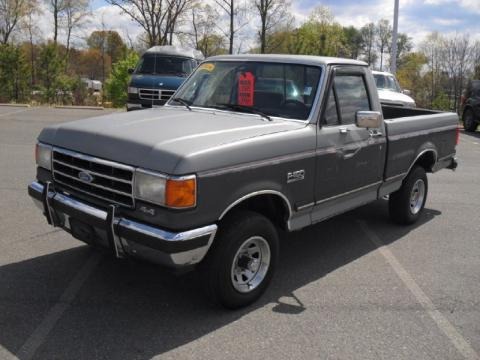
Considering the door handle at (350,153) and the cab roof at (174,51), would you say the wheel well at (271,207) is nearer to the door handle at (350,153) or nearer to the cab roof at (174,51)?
the door handle at (350,153)

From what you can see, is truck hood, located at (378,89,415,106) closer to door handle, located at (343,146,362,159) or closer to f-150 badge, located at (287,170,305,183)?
door handle, located at (343,146,362,159)

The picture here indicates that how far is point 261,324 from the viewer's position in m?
3.79

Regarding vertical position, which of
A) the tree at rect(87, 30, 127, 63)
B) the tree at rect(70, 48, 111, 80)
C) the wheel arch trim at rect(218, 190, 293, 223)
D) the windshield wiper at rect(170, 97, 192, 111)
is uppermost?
the tree at rect(87, 30, 127, 63)

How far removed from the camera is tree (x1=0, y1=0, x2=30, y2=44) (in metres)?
43.4

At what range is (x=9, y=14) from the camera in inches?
1719

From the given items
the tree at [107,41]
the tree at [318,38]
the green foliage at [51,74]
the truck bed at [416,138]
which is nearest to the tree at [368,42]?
the tree at [318,38]

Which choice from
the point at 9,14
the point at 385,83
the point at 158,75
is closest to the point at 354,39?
the point at 9,14

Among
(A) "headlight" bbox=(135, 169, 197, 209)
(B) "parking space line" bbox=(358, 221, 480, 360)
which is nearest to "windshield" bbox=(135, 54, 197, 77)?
(B) "parking space line" bbox=(358, 221, 480, 360)

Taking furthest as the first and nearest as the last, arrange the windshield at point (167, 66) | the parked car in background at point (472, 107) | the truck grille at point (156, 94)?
the parked car in background at point (472, 107) < the windshield at point (167, 66) < the truck grille at point (156, 94)

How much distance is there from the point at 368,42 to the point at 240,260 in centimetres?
7408

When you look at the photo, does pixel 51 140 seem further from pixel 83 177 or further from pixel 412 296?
pixel 412 296

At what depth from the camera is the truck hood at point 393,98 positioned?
15.2 m

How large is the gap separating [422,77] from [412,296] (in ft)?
151

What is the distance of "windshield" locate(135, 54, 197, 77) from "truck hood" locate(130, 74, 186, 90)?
1.02 feet
